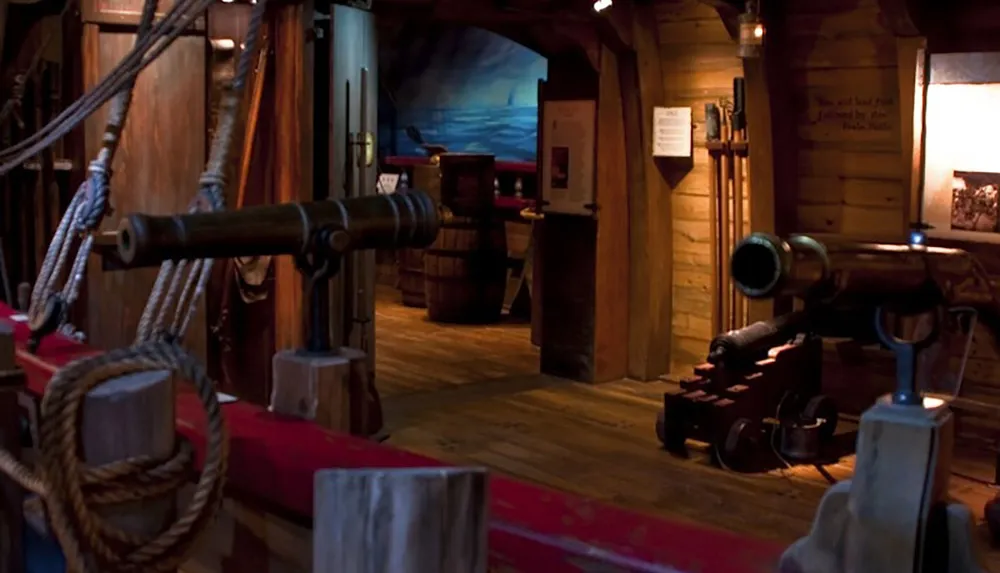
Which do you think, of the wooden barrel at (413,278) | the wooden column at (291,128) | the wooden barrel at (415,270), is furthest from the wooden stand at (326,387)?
the wooden barrel at (413,278)

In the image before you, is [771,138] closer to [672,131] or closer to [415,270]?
[672,131]

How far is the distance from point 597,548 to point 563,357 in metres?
5.64

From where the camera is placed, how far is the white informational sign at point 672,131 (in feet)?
21.8

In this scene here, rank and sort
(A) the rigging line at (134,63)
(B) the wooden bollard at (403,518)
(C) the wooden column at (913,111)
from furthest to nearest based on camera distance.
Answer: (C) the wooden column at (913,111), (A) the rigging line at (134,63), (B) the wooden bollard at (403,518)

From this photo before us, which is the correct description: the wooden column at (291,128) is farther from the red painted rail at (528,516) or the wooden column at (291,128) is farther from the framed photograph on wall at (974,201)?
the red painted rail at (528,516)

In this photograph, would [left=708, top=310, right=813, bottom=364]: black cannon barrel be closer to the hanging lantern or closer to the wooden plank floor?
the wooden plank floor

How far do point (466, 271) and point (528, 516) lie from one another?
24.8 ft

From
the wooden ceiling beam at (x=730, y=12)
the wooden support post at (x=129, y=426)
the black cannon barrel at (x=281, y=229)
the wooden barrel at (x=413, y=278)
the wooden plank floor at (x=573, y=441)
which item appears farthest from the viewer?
the wooden barrel at (x=413, y=278)

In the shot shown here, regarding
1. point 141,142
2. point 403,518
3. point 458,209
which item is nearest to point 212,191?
point 403,518

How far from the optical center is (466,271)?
9070 mm

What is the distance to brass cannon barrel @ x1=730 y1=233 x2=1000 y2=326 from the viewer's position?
134 cm

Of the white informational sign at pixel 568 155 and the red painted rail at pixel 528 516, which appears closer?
the red painted rail at pixel 528 516

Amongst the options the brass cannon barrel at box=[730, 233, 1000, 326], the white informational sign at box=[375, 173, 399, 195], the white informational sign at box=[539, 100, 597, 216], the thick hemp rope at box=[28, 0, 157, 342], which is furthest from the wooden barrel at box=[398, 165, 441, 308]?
the brass cannon barrel at box=[730, 233, 1000, 326]

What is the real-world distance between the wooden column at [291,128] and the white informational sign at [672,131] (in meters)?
2.11
